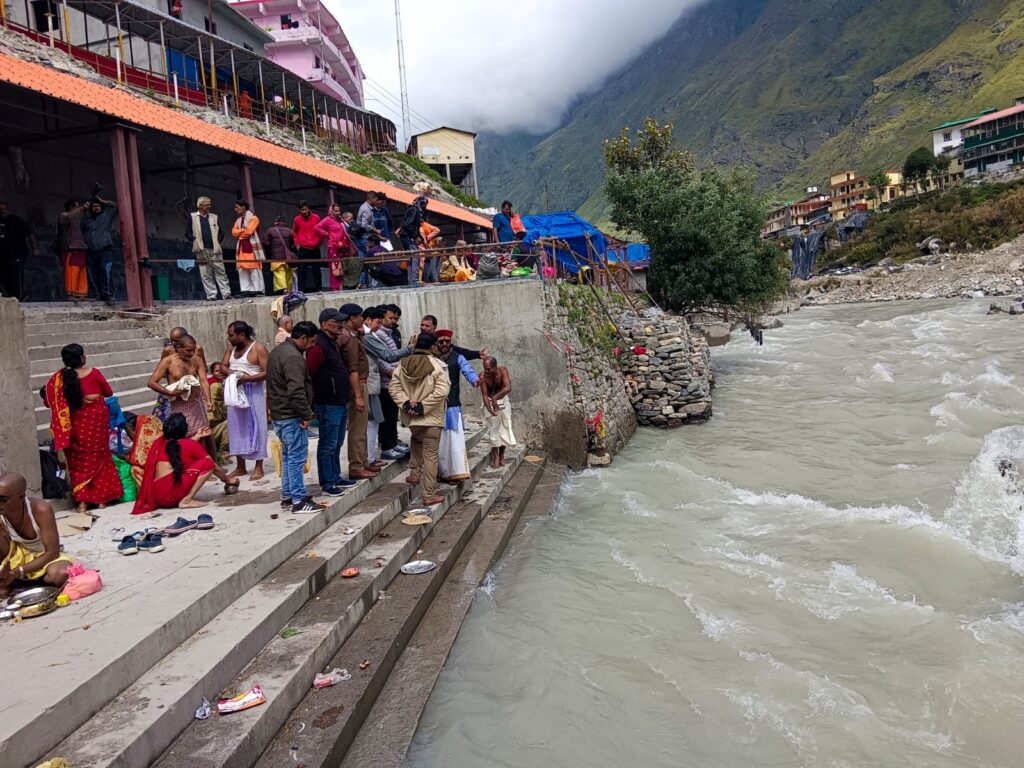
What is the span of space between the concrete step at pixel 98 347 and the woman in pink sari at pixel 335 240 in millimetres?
3201

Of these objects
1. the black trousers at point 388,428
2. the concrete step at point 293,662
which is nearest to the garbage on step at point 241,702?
the concrete step at point 293,662

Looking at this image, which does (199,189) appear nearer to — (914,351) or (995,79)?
(914,351)

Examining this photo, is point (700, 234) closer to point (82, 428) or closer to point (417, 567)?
point (417, 567)

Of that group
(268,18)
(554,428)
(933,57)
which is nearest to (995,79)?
(933,57)

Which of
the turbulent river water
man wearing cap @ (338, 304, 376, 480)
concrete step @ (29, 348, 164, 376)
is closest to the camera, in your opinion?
the turbulent river water

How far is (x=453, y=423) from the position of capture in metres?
6.80

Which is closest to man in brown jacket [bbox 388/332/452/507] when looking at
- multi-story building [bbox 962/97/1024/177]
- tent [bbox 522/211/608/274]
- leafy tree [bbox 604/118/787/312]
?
tent [bbox 522/211/608/274]

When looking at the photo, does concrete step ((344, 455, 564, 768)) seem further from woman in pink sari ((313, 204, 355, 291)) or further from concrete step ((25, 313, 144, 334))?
concrete step ((25, 313, 144, 334))

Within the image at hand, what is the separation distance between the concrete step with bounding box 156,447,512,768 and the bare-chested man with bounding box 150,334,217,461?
7.53 feet

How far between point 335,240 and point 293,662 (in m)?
9.02

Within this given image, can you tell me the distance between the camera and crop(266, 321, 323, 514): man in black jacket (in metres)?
5.36

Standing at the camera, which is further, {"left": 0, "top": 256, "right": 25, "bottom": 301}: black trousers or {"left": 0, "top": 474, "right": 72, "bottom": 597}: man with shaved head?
{"left": 0, "top": 256, "right": 25, "bottom": 301}: black trousers

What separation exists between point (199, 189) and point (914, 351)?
19.8m

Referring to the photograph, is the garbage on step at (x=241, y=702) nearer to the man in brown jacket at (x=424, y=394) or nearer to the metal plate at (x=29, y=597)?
the metal plate at (x=29, y=597)
